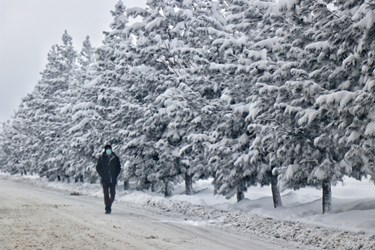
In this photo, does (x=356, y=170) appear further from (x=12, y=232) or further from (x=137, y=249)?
(x=12, y=232)

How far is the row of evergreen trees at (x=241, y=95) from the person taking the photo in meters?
9.58

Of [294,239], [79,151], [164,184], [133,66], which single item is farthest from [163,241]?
[79,151]

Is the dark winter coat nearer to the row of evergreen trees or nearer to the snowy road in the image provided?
the snowy road

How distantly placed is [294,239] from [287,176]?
2751mm

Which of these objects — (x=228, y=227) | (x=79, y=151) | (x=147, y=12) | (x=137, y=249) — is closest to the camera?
(x=137, y=249)

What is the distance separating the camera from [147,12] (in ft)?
67.5

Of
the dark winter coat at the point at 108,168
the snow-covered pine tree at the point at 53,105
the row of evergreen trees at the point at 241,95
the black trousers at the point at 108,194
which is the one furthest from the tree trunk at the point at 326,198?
the snow-covered pine tree at the point at 53,105

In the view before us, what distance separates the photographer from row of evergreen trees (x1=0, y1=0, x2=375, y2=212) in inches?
377

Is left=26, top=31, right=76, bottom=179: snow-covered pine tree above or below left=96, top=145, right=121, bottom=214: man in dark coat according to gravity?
above

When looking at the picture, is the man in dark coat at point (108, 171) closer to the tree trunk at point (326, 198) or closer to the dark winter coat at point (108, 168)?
the dark winter coat at point (108, 168)

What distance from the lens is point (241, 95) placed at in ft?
50.3

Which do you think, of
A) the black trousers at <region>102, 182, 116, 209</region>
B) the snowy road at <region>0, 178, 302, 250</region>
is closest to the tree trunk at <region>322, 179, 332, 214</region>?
the snowy road at <region>0, 178, 302, 250</region>

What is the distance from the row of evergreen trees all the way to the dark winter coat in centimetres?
315

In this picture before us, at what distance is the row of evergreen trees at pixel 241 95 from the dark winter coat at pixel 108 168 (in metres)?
3.15
